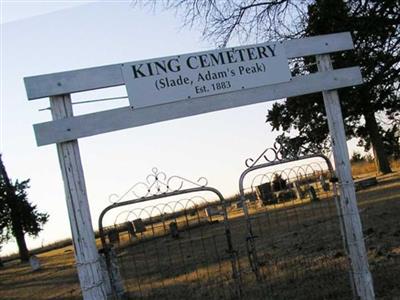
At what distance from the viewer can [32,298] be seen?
594 inches

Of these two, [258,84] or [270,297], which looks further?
[270,297]

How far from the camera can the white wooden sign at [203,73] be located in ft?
17.5

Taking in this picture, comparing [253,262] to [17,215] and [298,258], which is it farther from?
[17,215]

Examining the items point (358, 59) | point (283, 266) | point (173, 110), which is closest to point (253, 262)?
point (283, 266)

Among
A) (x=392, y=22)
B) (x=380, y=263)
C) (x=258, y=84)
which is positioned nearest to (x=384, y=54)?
(x=392, y=22)

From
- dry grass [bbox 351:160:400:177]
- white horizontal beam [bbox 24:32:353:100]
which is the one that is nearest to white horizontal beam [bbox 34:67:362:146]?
white horizontal beam [bbox 24:32:353:100]

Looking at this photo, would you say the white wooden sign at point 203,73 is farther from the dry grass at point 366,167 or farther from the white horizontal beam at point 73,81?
the dry grass at point 366,167

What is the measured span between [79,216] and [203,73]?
183 cm

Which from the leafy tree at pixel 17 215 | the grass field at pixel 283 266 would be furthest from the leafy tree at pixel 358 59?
the leafy tree at pixel 17 215

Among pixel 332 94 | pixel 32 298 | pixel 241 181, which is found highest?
pixel 332 94

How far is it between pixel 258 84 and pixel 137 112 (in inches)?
51.8

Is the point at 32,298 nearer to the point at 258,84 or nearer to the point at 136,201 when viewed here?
the point at 136,201

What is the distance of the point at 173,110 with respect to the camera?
5.43 metres

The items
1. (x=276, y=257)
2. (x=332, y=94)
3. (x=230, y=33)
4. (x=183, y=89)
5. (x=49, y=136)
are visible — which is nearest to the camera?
(x=49, y=136)
